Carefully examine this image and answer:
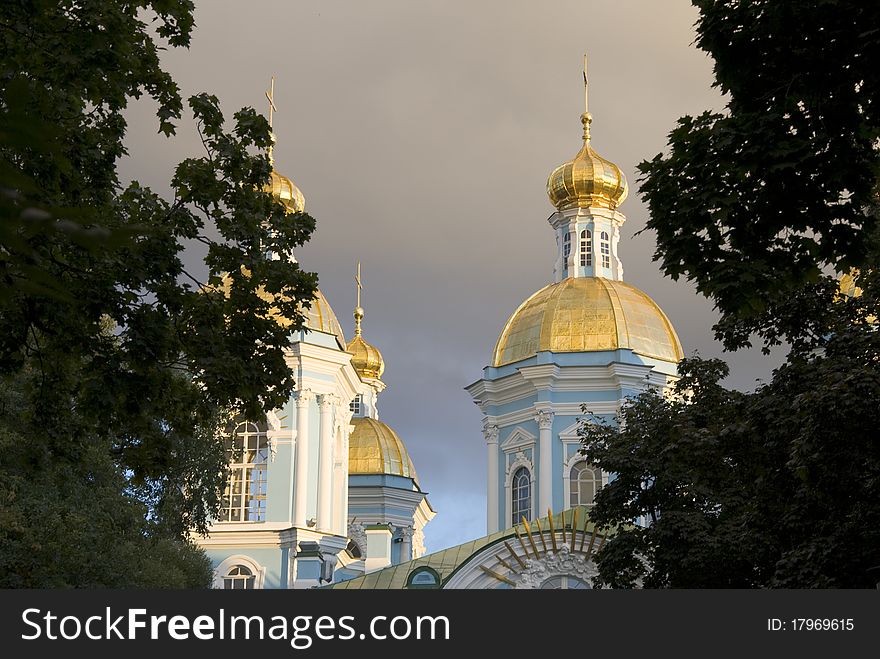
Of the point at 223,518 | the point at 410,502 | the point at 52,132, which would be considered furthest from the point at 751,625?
the point at 410,502

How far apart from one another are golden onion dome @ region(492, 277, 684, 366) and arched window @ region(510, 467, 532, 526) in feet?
12.9

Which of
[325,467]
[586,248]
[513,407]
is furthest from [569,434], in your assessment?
[325,467]

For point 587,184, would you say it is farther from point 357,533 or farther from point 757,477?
point 757,477

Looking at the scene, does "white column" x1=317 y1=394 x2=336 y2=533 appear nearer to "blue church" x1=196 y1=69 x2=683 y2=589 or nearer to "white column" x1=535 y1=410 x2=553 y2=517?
"blue church" x1=196 y1=69 x2=683 y2=589

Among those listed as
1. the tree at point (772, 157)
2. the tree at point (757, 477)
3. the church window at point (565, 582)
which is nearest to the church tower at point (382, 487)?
the church window at point (565, 582)

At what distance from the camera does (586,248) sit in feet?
154

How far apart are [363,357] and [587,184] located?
1686 centimetres

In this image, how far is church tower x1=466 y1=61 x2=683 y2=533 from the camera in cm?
4300

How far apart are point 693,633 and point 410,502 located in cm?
4501

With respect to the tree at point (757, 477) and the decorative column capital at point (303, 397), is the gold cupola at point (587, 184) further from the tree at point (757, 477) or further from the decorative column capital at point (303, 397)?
the tree at point (757, 477)

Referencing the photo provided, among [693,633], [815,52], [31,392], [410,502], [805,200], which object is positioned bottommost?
[693,633]

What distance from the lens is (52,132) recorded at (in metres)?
2.56

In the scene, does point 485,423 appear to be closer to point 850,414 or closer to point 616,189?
point 616,189

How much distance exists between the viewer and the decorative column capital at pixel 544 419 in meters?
43.6
